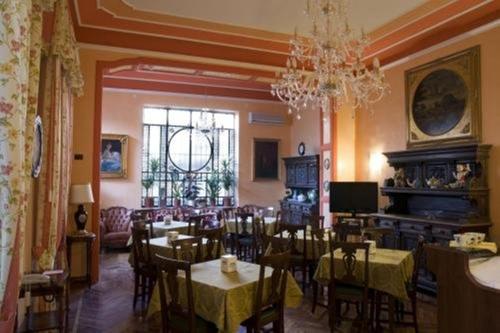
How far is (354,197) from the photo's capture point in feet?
22.4

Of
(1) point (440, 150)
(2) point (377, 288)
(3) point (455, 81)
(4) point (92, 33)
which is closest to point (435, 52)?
(3) point (455, 81)

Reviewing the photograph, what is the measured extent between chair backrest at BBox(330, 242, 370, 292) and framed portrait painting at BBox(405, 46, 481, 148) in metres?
2.79

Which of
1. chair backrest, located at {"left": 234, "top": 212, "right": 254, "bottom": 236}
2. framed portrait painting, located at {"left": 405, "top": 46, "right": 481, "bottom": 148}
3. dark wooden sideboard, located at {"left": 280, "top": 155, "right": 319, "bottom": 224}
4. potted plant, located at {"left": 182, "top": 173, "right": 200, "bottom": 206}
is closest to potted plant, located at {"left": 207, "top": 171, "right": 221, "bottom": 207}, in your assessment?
potted plant, located at {"left": 182, "top": 173, "right": 200, "bottom": 206}

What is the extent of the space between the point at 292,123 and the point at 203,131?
2.68m

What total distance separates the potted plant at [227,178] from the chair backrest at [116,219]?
8.23 feet

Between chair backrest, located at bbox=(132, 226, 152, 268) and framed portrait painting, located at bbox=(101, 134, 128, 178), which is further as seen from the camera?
framed portrait painting, located at bbox=(101, 134, 128, 178)

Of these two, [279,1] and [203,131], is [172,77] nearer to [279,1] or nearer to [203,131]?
[203,131]

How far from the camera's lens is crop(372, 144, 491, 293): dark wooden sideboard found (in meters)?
5.01

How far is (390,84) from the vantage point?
273 inches

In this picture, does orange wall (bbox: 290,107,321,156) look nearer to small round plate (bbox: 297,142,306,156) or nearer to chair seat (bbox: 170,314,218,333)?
small round plate (bbox: 297,142,306,156)

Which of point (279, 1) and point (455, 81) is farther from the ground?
point (279, 1)

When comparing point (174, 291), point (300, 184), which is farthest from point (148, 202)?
point (174, 291)

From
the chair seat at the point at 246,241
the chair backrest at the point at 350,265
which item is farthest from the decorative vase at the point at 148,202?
the chair backrest at the point at 350,265

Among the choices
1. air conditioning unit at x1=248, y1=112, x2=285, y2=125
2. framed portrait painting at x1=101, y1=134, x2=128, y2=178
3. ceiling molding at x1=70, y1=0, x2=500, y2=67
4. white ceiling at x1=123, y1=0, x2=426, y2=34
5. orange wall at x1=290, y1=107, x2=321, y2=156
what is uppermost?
white ceiling at x1=123, y1=0, x2=426, y2=34
